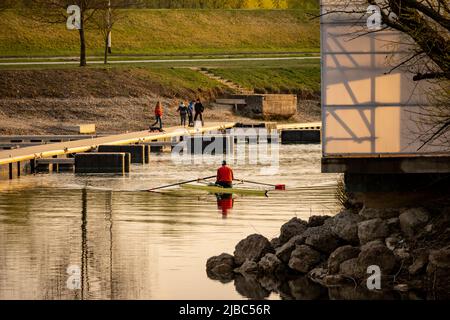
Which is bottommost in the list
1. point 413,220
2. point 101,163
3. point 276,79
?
point 413,220

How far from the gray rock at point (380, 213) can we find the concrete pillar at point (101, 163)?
73.3ft

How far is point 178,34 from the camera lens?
10775 centimetres

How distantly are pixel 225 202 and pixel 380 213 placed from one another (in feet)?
37.1

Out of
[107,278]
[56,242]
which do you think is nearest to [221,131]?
[56,242]

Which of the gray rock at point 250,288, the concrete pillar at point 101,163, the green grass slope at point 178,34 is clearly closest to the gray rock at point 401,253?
the gray rock at point 250,288

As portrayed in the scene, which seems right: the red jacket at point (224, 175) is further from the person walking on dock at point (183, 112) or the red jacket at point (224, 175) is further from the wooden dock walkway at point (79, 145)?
the person walking on dock at point (183, 112)

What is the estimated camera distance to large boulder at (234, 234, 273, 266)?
26.8m

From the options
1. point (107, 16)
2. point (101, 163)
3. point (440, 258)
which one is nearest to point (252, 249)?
point (440, 258)

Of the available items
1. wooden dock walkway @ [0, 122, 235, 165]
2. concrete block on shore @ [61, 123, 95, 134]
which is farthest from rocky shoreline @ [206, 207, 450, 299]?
concrete block on shore @ [61, 123, 95, 134]

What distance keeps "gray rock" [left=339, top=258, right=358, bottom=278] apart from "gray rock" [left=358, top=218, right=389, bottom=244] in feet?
2.65

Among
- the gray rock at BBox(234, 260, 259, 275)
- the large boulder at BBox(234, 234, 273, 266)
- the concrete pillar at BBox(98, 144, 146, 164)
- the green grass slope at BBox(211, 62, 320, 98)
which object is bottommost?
the gray rock at BBox(234, 260, 259, 275)

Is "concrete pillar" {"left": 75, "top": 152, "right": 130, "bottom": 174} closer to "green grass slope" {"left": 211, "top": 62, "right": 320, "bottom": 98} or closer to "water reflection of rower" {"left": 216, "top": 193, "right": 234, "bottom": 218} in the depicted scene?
"water reflection of rower" {"left": 216, "top": 193, "right": 234, "bottom": 218}

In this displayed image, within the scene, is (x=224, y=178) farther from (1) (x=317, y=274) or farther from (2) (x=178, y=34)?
(2) (x=178, y=34)
